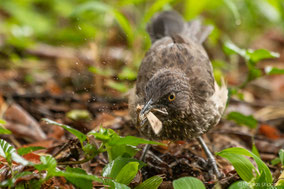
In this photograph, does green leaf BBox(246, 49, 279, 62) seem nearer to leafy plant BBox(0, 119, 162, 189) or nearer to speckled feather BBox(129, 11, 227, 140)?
speckled feather BBox(129, 11, 227, 140)

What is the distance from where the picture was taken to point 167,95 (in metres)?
3.03

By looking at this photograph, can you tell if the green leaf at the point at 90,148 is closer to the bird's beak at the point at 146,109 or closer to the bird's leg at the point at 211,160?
the bird's beak at the point at 146,109

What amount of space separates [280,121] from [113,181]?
3.46m

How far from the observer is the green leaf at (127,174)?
225 centimetres

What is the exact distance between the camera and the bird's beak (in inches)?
112

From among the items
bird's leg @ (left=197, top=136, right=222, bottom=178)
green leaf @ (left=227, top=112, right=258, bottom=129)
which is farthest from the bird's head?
green leaf @ (left=227, top=112, right=258, bottom=129)

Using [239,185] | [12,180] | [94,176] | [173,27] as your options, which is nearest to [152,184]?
[94,176]

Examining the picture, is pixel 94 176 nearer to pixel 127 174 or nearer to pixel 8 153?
pixel 127 174

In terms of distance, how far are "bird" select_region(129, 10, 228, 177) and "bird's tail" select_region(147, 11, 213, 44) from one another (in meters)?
0.57

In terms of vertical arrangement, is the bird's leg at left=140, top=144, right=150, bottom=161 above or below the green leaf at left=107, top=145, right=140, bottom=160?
below

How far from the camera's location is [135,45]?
5.83 m

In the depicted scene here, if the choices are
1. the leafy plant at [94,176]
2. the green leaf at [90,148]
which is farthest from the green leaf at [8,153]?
the green leaf at [90,148]

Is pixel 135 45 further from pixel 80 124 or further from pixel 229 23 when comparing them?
pixel 229 23

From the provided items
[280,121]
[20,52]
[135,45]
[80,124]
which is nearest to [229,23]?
[135,45]
